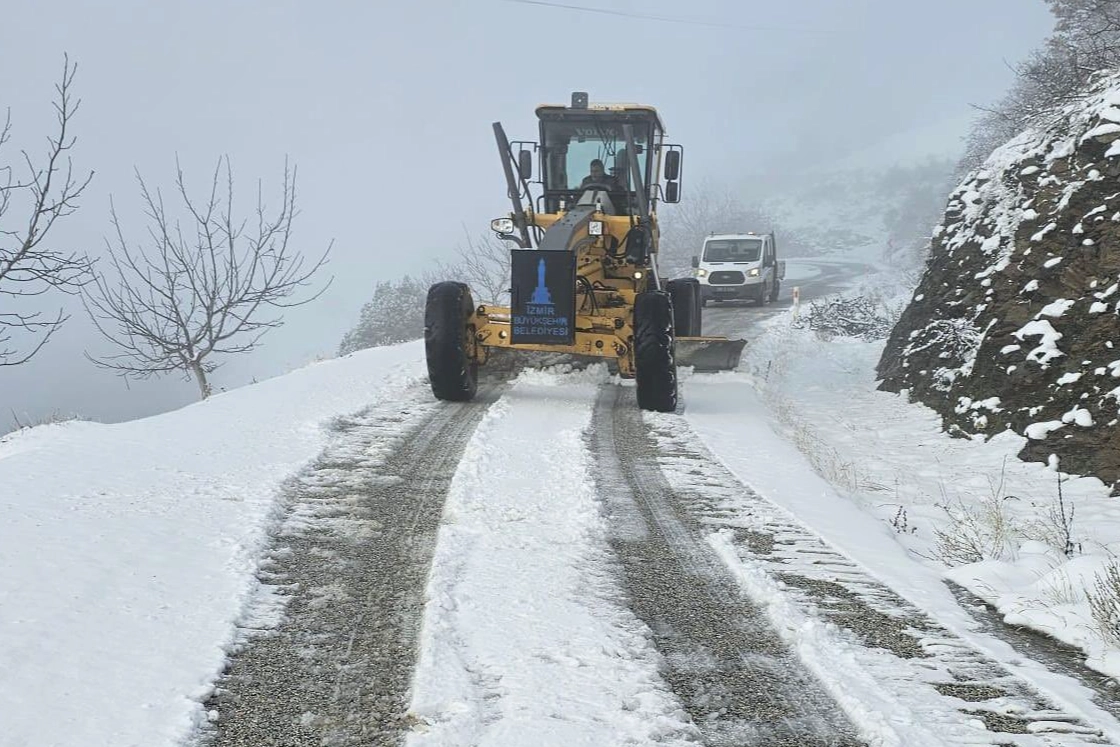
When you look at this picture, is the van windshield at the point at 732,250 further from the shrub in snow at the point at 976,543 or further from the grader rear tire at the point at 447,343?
the shrub in snow at the point at 976,543

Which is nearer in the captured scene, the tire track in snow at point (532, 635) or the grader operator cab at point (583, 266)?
the tire track in snow at point (532, 635)

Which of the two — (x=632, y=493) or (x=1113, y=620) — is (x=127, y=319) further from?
(x=1113, y=620)

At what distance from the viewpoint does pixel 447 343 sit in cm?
966

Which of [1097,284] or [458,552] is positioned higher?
[1097,284]

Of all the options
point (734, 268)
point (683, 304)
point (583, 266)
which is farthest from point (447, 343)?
point (734, 268)

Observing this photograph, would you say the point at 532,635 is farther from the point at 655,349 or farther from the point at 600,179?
the point at 600,179

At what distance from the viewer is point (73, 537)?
4.39 meters

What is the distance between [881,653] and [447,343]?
6832mm

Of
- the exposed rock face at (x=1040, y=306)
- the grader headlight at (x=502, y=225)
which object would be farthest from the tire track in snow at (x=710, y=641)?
the grader headlight at (x=502, y=225)

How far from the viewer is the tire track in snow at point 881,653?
9.29ft

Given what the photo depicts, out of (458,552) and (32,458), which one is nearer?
(458,552)

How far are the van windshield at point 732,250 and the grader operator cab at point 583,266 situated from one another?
1374 cm

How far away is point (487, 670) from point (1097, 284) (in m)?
8.36

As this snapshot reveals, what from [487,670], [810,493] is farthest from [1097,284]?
[487,670]
